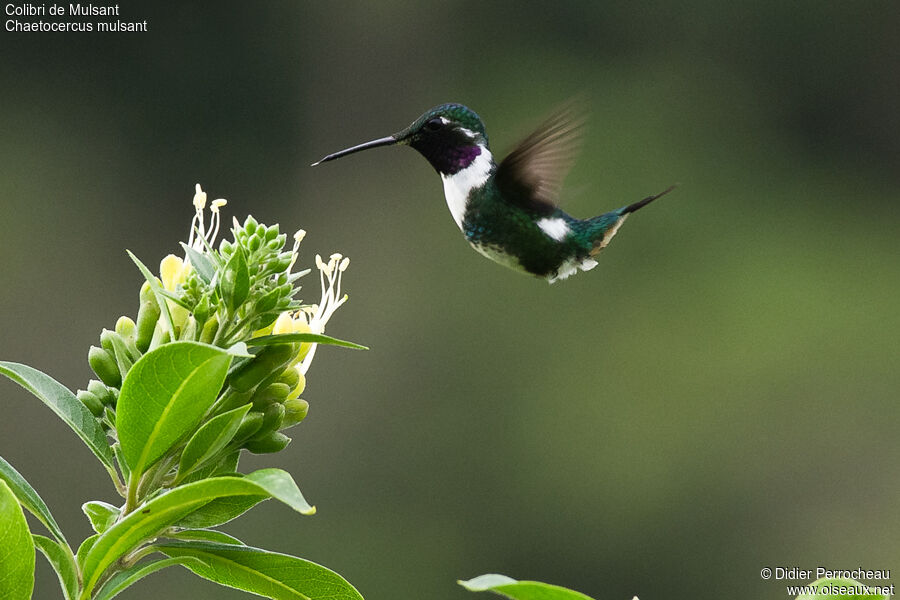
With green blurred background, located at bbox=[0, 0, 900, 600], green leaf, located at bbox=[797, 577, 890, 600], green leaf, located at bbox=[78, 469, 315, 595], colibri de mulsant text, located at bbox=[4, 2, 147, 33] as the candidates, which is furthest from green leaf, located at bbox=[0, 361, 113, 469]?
colibri de mulsant text, located at bbox=[4, 2, 147, 33]

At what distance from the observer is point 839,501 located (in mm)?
11383

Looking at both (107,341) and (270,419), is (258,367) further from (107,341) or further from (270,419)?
(107,341)

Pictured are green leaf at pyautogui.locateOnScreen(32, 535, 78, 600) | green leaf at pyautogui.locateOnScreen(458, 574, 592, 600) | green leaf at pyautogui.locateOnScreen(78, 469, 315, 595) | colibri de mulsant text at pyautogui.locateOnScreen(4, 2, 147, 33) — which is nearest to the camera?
green leaf at pyautogui.locateOnScreen(458, 574, 592, 600)

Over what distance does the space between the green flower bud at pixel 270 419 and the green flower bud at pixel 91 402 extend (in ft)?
0.48

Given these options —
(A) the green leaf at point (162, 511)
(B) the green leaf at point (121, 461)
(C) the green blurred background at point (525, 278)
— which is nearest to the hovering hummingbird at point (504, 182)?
(B) the green leaf at point (121, 461)

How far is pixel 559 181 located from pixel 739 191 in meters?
11.5

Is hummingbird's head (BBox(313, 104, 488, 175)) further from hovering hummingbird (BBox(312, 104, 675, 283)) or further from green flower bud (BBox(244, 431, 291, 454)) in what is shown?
green flower bud (BBox(244, 431, 291, 454))

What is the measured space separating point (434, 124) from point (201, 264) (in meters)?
1.03

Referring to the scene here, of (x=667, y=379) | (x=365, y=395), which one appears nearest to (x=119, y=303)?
(x=365, y=395)

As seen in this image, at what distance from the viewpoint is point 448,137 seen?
219 cm

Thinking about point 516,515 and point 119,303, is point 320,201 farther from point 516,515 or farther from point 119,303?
point 516,515

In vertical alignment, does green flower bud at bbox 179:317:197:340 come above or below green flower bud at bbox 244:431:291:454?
above

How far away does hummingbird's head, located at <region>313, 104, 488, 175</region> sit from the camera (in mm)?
2139

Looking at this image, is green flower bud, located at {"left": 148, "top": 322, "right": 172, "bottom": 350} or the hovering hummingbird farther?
the hovering hummingbird
